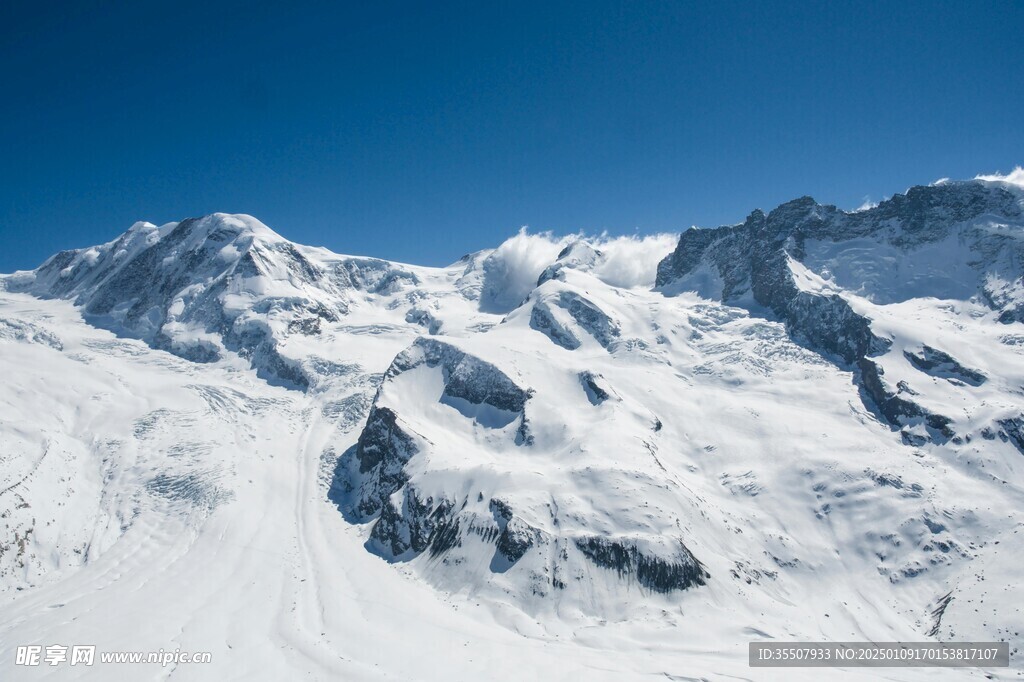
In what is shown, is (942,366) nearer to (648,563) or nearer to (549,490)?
(648,563)

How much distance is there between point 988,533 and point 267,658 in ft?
330

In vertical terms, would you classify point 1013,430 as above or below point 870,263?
Result: below

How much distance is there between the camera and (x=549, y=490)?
89812mm

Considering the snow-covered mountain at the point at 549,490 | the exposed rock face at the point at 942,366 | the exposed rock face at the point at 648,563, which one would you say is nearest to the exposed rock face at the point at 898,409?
the snow-covered mountain at the point at 549,490

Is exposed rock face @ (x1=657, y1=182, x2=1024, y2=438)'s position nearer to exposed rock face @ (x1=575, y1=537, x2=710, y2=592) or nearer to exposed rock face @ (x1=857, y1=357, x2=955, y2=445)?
exposed rock face @ (x1=857, y1=357, x2=955, y2=445)

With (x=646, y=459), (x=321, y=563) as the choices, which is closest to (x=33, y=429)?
(x=321, y=563)

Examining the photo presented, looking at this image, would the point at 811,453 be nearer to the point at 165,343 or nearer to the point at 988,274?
the point at 988,274

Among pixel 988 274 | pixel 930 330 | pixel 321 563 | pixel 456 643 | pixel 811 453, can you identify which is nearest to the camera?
pixel 456 643

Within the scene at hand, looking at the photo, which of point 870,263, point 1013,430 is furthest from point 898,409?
point 870,263

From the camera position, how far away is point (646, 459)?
99875mm
